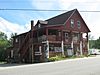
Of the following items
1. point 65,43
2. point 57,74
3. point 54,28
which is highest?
point 54,28

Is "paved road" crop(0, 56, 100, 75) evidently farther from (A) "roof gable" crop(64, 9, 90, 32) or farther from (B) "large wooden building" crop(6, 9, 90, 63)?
(A) "roof gable" crop(64, 9, 90, 32)

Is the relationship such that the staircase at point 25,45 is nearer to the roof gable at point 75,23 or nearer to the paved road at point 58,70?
the roof gable at point 75,23

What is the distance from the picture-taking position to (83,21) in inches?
1965

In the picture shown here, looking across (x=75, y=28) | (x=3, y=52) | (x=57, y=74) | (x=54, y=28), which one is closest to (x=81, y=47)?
(x=75, y=28)

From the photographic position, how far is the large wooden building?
137ft

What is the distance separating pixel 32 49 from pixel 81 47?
1032cm

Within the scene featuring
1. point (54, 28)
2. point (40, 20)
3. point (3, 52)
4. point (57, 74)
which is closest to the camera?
point (57, 74)

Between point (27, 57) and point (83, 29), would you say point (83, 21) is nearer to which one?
point (83, 29)

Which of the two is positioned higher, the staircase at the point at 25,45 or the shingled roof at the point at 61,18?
the shingled roof at the point at 61,18

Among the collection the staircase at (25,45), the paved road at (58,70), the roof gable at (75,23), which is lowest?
the paved road at (58,70)

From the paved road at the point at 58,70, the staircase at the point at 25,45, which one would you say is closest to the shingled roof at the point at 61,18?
the staircase at the point at 25,45

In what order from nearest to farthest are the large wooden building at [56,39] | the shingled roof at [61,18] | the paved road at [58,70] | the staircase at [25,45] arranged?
the paved road at [58,70]
the large wooden building at [56,39]
the staircase at [25,45]
the shingled roof at [61,18]

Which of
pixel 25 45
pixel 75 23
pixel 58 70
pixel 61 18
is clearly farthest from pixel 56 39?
pixel 58 70

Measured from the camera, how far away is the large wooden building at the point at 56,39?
137ft
